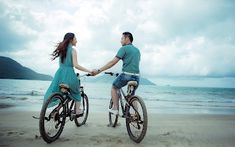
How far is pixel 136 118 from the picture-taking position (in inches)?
195

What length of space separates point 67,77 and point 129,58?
1.35 metres

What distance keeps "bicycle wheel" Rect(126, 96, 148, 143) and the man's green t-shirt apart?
68cm

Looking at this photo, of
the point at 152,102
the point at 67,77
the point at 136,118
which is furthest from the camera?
the point at 152,102

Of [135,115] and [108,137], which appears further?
[108,137]

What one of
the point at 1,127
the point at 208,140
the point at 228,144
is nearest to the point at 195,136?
the point at 208,140

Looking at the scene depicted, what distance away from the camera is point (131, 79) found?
5.49 metres

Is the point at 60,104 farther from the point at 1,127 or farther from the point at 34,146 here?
the point at 1,127

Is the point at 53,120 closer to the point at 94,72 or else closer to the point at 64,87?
the point at 64,87

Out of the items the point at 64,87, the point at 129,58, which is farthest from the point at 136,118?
the point at 64,87

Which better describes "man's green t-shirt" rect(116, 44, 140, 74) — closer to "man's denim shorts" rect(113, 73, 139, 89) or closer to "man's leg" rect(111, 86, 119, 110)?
"man's denim shorts" rect(113, 73, 139, 89)

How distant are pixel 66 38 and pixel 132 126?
2.22 metres

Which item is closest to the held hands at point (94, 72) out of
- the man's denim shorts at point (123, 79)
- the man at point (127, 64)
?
the man at point (127, 64)

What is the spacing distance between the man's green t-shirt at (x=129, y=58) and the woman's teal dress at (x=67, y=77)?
1.01 meters

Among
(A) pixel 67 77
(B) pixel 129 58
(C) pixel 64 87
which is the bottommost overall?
(C) pixel 64 87
